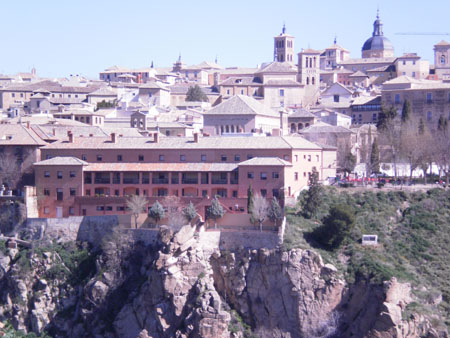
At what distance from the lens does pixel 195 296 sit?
146 feet

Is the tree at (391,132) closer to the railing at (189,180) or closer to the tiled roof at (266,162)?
the tiled roof at (266,162)

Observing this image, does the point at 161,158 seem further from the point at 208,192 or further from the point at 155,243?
the point at 155,243

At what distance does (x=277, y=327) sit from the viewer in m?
44.1

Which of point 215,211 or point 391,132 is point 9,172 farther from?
point 391,132

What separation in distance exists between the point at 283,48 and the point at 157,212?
67.2 meters

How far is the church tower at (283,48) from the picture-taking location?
4380 inches

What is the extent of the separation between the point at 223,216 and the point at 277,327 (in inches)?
296

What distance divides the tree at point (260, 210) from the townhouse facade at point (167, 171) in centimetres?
206

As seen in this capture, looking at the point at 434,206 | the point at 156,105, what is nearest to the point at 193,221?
the point at 434,206

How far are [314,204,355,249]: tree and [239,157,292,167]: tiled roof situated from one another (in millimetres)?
5054

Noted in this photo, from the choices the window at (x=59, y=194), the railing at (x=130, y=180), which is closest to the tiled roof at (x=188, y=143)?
the railing at (x=130, y=180)

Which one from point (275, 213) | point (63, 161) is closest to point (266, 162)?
point (275, 213)

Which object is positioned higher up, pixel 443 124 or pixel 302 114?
pixel 302 114

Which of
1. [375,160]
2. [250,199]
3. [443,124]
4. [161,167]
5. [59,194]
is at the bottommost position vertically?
[250,199]
